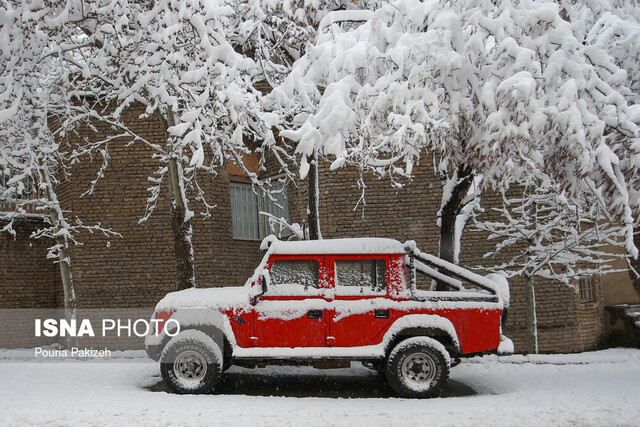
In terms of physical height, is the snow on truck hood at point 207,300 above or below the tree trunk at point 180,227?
below

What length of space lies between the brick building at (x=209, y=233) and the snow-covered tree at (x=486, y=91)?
236 inches

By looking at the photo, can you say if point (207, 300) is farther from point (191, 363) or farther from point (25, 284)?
point (25, 284)

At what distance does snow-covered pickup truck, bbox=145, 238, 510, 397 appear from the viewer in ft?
25.2

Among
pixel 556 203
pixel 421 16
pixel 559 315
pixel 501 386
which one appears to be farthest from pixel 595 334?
pixel 421 16

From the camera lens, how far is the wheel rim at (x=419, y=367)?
303 inches

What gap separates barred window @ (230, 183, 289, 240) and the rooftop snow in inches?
253

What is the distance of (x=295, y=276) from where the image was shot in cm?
807

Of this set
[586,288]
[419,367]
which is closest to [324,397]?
[419,367]

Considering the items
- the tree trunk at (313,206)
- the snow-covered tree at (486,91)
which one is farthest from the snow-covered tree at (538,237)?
the snow-covered tree at (486,91)

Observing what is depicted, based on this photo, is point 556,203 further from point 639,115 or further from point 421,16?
point 421,16

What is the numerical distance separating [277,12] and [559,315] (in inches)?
355

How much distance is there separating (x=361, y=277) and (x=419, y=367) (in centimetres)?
141

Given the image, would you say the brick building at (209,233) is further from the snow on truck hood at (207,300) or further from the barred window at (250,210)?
the snow on truck hood at (207,300)

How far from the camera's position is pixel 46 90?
11938 mm
